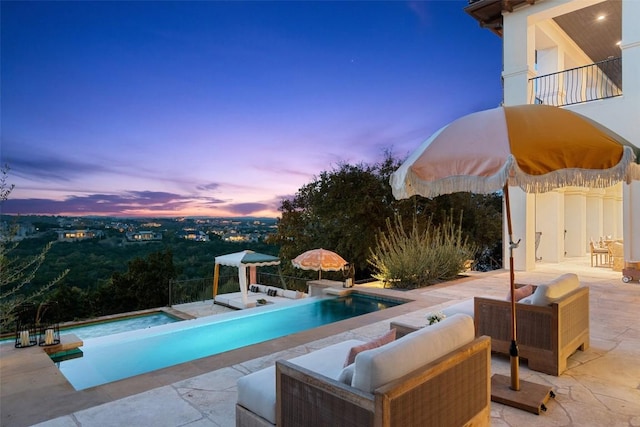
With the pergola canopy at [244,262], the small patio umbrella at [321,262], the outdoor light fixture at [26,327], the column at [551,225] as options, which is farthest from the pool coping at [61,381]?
the column at [551,225]

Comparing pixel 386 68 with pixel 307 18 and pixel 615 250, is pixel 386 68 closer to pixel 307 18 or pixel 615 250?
pixel 307 18

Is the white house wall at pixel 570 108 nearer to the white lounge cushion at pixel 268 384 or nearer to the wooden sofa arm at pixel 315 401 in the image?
the white lounge cushion at pixel 268 384

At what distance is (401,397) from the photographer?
165 centimetres

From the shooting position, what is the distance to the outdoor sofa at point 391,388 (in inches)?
65.7

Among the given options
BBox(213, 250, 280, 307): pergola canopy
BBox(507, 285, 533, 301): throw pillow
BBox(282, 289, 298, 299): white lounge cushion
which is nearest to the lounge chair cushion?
BBox(507, 285, 533, 301): throw pillow

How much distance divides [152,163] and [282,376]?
53.3 feet

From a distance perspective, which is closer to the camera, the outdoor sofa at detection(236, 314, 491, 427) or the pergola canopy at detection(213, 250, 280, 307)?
the outdoor sofa at detection(236, 314, 491, 427)

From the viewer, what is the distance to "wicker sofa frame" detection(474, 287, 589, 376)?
3350mm

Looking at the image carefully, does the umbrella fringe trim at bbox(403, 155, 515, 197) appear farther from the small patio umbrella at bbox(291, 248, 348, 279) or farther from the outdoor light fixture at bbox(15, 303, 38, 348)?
the small patio umbrella at bbox(291, 248, 348, 279)

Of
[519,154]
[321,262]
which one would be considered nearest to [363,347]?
[519,154]

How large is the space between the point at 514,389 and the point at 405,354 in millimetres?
1737

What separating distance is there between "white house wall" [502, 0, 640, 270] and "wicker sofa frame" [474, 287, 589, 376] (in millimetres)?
7046

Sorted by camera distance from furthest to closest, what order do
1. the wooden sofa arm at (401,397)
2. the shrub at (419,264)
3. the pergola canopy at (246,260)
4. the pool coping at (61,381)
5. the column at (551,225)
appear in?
1. the column at (551,225)
2. the pergola canopy at (246,260)
3. the shrub at (419,264)
4. the pool coping at (61,381)
5. the wooden sofa arm at (401,397)

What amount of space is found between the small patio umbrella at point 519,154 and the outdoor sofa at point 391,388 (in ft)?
3.02
